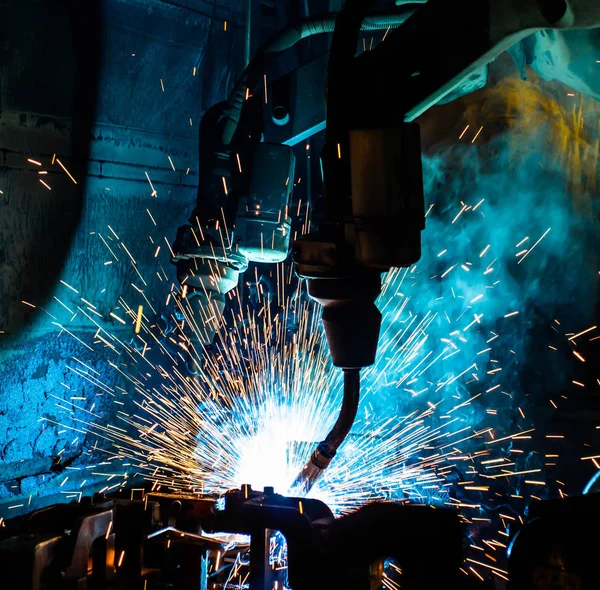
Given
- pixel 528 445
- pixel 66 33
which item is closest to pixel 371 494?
pixel 528 445

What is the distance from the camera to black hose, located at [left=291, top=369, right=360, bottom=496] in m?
1.62

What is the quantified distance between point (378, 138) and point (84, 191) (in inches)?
97.3

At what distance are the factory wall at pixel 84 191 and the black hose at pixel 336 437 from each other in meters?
2.07

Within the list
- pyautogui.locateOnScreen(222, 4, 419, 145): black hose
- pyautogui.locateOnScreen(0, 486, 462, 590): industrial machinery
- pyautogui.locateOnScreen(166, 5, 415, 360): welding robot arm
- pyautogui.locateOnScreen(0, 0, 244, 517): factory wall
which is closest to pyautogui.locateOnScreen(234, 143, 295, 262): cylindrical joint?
pyautogui.locateOnScreen(166, 5, 415, 360): welding robot arm

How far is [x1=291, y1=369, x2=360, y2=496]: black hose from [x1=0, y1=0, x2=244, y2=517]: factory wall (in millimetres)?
2071

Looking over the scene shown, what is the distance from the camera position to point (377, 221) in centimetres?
140

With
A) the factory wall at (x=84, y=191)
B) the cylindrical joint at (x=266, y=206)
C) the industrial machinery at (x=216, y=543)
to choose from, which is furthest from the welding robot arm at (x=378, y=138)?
the factory wall at (x=84, y=191)

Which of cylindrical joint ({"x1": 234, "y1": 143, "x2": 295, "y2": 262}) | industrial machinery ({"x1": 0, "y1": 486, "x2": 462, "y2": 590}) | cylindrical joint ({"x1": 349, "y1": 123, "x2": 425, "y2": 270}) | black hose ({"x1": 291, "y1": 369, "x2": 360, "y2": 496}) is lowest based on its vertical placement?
industrial machinery ({"x1": 0, "y1": 486, "x2": 462, "y2": 590})

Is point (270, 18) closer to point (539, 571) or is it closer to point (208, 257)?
point (208, 257)

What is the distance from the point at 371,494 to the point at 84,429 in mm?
1859

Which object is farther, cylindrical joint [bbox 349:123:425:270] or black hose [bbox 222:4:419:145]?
black hose [bbox 222:4:419:145]

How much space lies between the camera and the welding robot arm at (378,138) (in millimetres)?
1401

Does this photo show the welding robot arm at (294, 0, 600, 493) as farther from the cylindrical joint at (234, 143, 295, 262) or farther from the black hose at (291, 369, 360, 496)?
the cylindrical joint at (234, 143, 295, 262)

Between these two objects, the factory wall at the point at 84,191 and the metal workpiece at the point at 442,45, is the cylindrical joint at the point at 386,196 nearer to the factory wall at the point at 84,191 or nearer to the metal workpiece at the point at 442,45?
the metal workpiece at the point at 442,45
